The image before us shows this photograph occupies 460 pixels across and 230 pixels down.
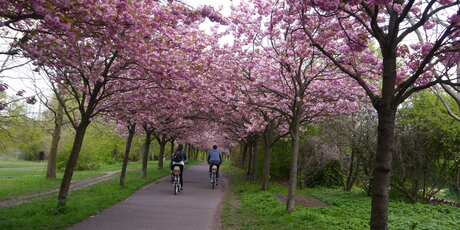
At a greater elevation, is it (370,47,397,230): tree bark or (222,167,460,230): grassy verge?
(370,47,397,230): tree bark

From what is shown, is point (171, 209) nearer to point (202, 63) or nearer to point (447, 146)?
point (202, 63)

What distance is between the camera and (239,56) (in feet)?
36.9

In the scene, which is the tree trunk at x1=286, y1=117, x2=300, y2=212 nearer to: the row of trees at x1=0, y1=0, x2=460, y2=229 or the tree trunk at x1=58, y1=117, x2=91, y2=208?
the row of trees at x1=0, y1=0, x2=460, y2=229

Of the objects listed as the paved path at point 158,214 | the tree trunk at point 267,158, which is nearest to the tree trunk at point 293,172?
the paved path at point 158,214

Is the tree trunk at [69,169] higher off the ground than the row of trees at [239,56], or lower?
lower

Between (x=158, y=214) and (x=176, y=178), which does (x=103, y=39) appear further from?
Answer: (x=176, y=178)

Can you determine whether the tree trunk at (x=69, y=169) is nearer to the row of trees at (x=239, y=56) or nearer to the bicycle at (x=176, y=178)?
the row of trees at (x=239, y=56)

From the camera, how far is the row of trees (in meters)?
4.68

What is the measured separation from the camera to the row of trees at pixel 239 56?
4.68 meters

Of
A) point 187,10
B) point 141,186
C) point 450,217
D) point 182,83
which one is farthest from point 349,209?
point 141,186

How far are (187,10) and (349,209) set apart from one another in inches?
324

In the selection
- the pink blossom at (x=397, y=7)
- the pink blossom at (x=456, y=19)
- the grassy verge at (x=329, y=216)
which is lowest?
the grassy verge at (x=329, y=216)

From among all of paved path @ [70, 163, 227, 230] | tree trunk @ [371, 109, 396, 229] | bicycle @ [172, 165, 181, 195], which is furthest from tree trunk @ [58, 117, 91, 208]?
tree trunk @ [371, 109, 396, 229]

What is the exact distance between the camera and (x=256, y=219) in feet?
27.2
